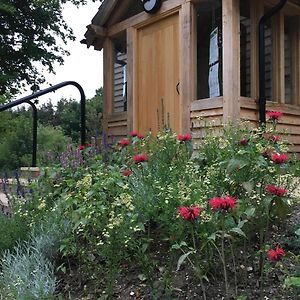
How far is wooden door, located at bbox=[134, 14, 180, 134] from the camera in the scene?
18.3 ft

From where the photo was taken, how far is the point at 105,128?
22.0ft

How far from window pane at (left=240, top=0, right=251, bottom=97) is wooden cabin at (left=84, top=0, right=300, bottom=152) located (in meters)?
0.01

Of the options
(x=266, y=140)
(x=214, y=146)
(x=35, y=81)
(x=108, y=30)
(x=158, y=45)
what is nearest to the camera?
(x=266, y=140)

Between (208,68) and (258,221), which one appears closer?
(258,221)

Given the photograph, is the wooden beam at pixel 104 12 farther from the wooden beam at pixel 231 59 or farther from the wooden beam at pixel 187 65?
the wooden beam at pixel 231 59

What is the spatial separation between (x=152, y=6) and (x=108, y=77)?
1419 millimetres

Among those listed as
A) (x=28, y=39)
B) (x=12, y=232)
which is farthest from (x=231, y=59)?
(x=28, y=39)

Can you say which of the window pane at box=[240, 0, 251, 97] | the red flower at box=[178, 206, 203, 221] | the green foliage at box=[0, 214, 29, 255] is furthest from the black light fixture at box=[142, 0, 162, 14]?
the red flower at box=[178, 206, 203, 221]

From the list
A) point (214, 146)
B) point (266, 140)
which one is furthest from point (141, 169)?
point (266, 140)

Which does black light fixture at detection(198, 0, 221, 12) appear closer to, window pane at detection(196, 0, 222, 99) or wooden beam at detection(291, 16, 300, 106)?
window pane at detection(196, 0, 222, 99)

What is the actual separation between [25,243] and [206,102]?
298 cm

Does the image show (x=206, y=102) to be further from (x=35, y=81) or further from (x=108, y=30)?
(x=35, y=81)

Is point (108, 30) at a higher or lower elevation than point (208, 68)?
higher

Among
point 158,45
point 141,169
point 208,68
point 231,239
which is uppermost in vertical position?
point 158,45
